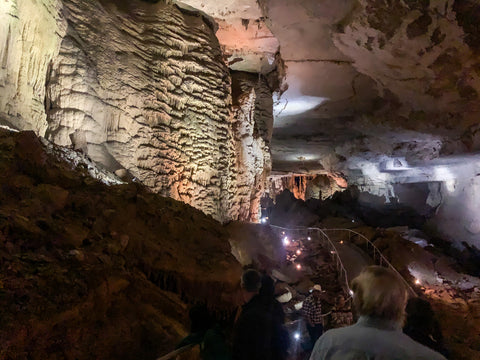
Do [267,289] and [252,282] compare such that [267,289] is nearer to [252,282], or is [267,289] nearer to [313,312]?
[252,282]

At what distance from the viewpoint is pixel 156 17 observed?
862cm

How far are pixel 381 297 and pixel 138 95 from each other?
670 centimetres

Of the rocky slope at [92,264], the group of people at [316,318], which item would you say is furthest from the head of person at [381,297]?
the group of people at [316,318]

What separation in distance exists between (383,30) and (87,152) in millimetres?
7141

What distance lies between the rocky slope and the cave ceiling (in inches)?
254

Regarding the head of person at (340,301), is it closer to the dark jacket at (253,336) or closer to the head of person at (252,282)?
the head of person at (252,282)

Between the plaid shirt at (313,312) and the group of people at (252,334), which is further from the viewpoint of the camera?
the plaid shirt at (313,312)

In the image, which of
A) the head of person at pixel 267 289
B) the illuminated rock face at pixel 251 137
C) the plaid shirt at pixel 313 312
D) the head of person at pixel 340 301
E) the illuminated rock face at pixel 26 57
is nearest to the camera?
the head of person at pixel 267 289

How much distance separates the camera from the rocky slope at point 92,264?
2420mm

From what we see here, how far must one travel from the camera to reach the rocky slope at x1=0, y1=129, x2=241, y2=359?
2420mm

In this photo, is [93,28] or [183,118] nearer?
[93,28]

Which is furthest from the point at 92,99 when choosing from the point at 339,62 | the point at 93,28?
the point at 339,62

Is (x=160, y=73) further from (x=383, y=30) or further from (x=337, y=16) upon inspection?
(x=383, y=30)

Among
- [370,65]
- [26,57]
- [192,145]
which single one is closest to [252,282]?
[26,57]
